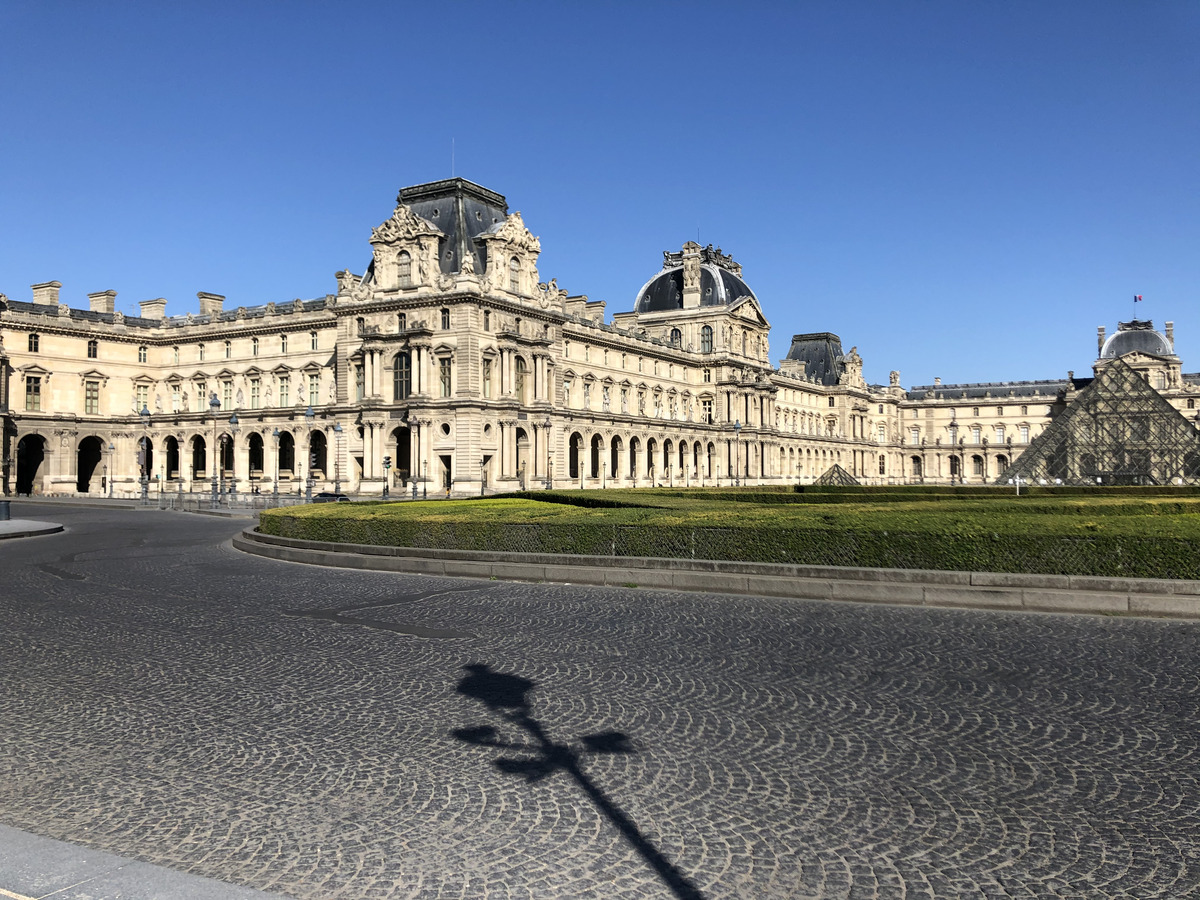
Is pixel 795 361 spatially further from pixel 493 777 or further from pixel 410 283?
pixel 493 777

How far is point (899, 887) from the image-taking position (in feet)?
18.5

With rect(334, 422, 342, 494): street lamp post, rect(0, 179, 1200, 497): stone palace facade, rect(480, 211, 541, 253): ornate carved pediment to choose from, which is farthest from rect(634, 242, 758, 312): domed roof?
rect(334, 422, 342, 494): street lamp post

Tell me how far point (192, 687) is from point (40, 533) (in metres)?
26.8

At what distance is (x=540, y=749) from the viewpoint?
8.16 m

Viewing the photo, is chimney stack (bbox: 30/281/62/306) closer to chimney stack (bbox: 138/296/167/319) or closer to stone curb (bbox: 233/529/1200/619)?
chimney stack (bbox: 138/296/167/319)

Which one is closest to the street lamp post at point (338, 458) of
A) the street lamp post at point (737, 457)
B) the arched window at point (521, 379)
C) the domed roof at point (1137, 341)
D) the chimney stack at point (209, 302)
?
the arched window at point (521, 379)

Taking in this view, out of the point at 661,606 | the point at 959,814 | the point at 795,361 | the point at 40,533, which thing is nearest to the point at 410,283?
the point at 40,533

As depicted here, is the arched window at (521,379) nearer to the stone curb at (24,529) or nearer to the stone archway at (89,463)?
the stone curb at (24,529)

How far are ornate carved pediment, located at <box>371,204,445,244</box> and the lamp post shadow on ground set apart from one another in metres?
54.5

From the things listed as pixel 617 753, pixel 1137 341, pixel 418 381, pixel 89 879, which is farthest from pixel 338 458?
pixel 1137 341

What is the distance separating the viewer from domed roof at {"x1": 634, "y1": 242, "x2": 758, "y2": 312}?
3773 inches

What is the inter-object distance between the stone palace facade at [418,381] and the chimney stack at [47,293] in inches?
8.3

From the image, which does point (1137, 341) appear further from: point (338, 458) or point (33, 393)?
point (33, 393)

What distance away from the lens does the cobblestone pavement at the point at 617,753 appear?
19.6 feet
